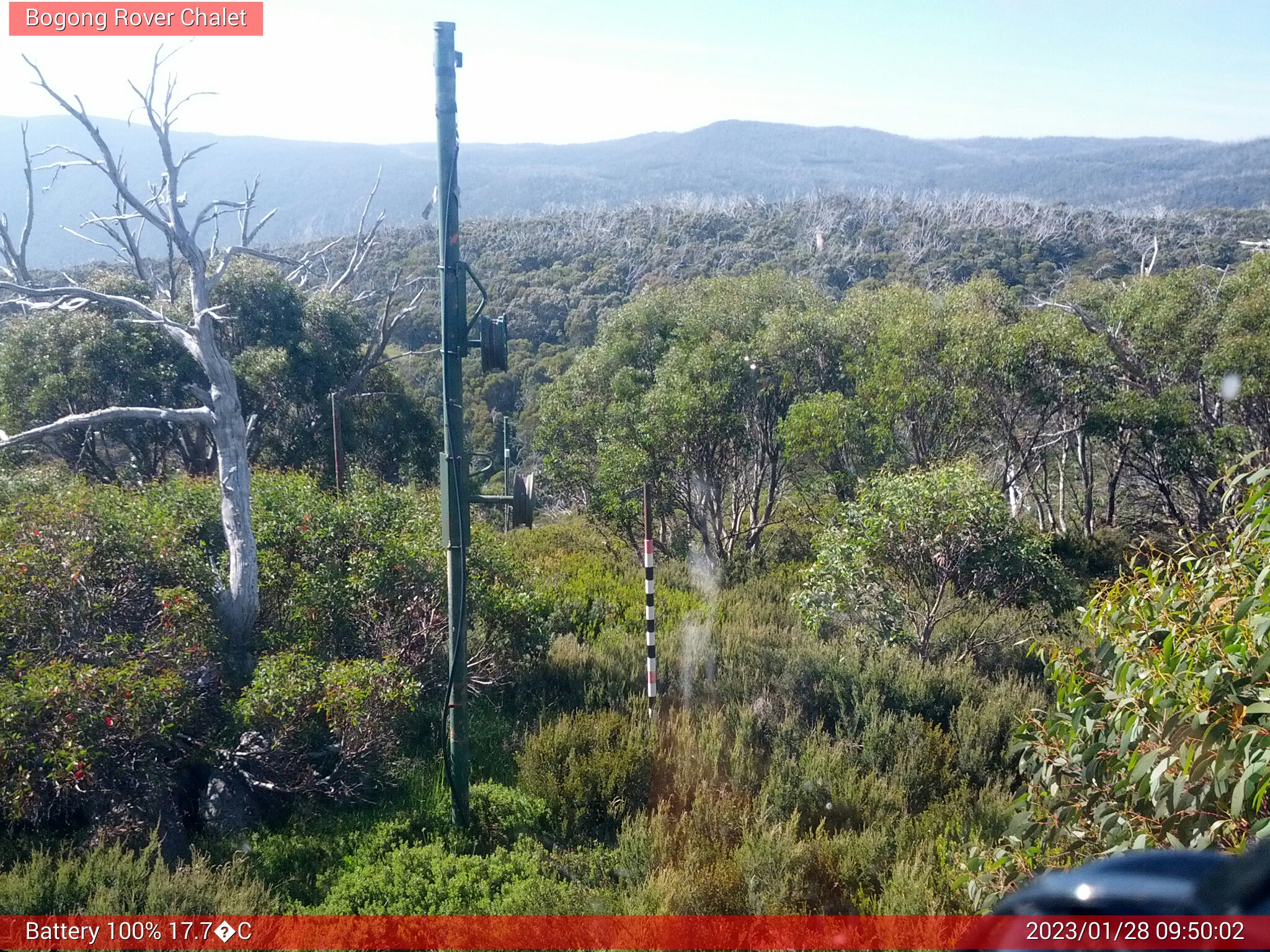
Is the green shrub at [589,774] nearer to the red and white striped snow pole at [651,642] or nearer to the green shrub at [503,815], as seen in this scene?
the green shrub at [503,815]

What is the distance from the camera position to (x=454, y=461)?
5285 millimetres

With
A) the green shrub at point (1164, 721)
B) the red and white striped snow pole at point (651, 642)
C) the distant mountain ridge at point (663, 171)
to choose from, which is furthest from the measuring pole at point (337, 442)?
the distant mountain ridge at point (663, 171)

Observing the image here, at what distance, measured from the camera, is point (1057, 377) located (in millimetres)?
14172

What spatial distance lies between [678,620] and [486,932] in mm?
5855

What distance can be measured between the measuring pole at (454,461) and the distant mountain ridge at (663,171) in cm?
2818

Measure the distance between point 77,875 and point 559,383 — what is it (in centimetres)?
1118

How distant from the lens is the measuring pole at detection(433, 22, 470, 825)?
530 centimetres

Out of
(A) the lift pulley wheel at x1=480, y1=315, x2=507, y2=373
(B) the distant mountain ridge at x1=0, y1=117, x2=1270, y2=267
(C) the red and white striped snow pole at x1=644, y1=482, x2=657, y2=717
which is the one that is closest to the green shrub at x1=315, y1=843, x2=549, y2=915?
(C) the red and white striped snow pole at x1=644, y1=482, x2=657, y2=717

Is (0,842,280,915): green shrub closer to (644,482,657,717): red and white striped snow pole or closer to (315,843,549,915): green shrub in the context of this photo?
(315,843,549,915): green shrub

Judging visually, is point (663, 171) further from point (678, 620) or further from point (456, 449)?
point (456, 449)

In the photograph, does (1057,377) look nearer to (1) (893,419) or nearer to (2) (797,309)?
(1) (893,419)

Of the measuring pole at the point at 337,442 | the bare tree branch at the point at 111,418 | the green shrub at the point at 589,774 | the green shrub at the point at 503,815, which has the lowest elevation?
the green shrub at the point at 503,815

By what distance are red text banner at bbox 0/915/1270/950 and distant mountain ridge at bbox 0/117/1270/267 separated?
98.9 ft

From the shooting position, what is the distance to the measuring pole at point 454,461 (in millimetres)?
5301
